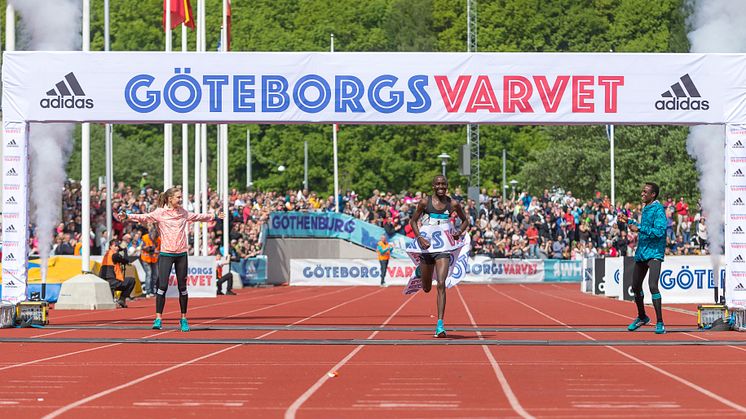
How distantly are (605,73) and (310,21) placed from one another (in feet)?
272

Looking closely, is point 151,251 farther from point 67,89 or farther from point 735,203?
point 735,203

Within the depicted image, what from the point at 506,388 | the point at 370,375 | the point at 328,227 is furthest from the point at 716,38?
the point at 328,227

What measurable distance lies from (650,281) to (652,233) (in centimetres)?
67

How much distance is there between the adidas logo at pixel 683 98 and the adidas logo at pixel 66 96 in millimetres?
8946

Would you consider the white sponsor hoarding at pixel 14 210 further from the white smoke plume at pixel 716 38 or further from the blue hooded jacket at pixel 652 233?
the white smoke plume at pixel 716 38

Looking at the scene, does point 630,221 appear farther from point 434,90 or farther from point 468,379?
point 468,379

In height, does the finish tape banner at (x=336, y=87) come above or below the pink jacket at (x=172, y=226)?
above

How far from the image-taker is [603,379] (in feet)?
40.7

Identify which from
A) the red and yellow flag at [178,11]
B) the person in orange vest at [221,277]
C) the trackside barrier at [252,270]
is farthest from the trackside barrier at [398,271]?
the red and yellow flag at [178,11]

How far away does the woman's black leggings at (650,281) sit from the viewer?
18.6 m

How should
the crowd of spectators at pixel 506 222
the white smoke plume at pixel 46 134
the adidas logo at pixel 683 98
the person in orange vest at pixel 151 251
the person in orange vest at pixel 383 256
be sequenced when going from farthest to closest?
the crowd of spectators at pixel 506 222 → the person in orange vest at pixel 383 256 → the person in orange vest at pixel 151 251 → the white smoke plume at pixel 46 134 → the adidas logo at pixel 683 98

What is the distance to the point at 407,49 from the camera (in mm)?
94750

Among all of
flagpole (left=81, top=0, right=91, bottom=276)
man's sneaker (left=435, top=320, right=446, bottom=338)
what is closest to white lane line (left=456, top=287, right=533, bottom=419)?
man's sneaker (left=435, top=320, right=446, bottom=338)

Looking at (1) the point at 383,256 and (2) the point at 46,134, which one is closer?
(2) the point at 46,134
